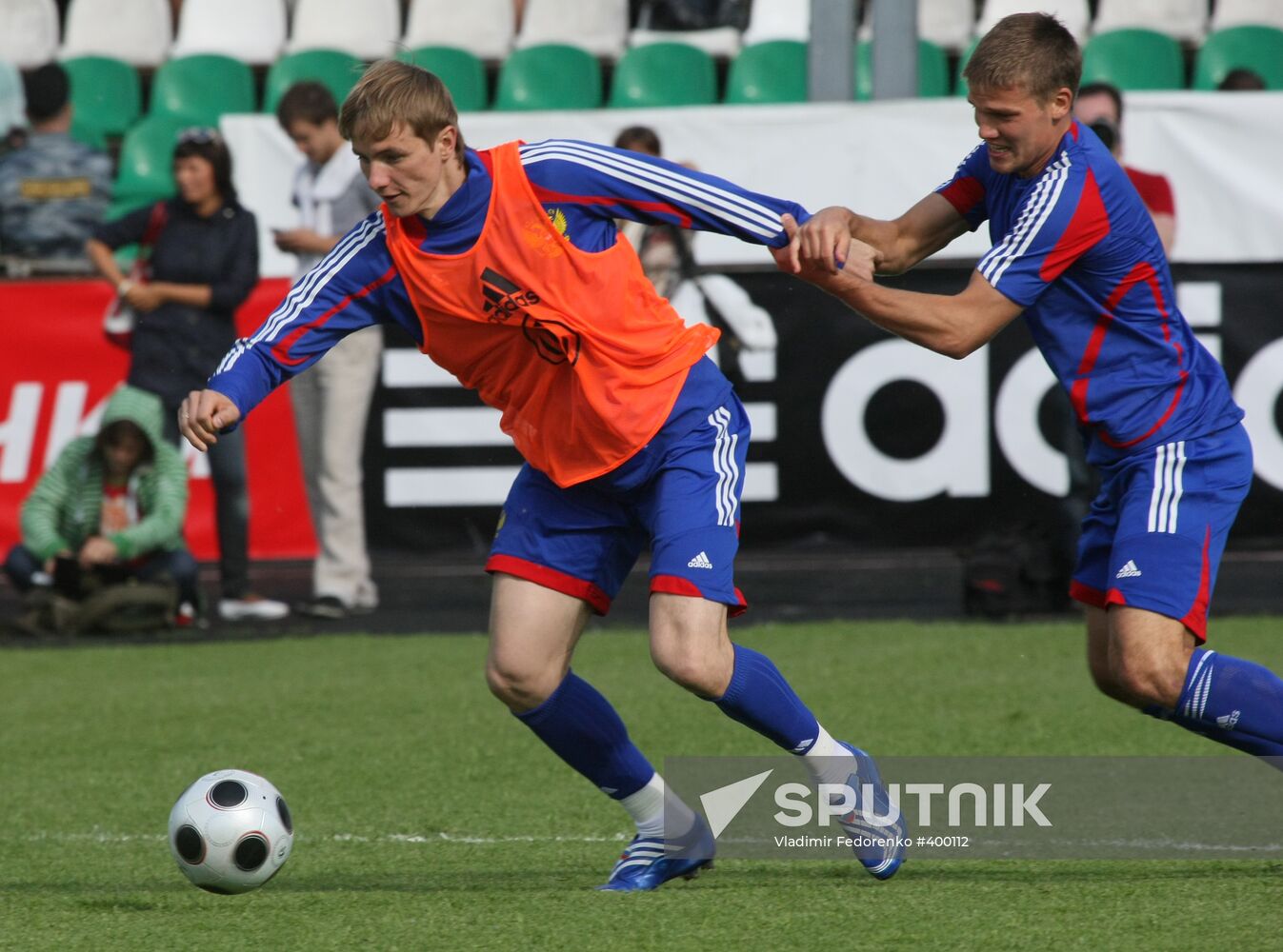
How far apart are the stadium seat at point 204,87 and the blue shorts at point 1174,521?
10679mm

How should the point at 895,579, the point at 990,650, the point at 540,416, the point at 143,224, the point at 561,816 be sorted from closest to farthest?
the point at 540,416 < the point at 561,816 < the point at 990,650 < the point at 143,224 < the point at 895,579

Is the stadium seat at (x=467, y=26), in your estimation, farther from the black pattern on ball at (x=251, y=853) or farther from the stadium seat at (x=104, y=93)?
the black pattern on ball at (x=251, y=853)

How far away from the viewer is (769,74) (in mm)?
13211

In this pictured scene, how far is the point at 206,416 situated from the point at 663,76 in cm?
962

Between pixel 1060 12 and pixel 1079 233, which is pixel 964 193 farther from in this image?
pixel 1060 12

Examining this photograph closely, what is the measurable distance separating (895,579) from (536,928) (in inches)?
242

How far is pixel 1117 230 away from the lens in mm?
4332

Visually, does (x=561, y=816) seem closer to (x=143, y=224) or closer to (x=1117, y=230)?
(x=1117, y=230)

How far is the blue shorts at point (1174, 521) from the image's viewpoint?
4.30m

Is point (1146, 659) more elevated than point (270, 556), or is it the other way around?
point (1146, 659)

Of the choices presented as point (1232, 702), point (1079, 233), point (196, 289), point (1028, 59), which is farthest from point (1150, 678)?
point (196, 289)

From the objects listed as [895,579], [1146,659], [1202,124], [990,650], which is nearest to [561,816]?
[1146,659]

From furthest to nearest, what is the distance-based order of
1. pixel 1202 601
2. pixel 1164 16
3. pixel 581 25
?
pixel 581 25 < pixel 1164 16 < pixel 1202 601

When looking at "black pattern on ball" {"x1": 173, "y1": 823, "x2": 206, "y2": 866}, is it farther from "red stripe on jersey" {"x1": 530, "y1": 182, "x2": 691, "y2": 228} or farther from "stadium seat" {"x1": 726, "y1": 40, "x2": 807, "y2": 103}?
"stadium seat" {"x1": 726, "y1": 40, "x2": 807, "y2": 103}
